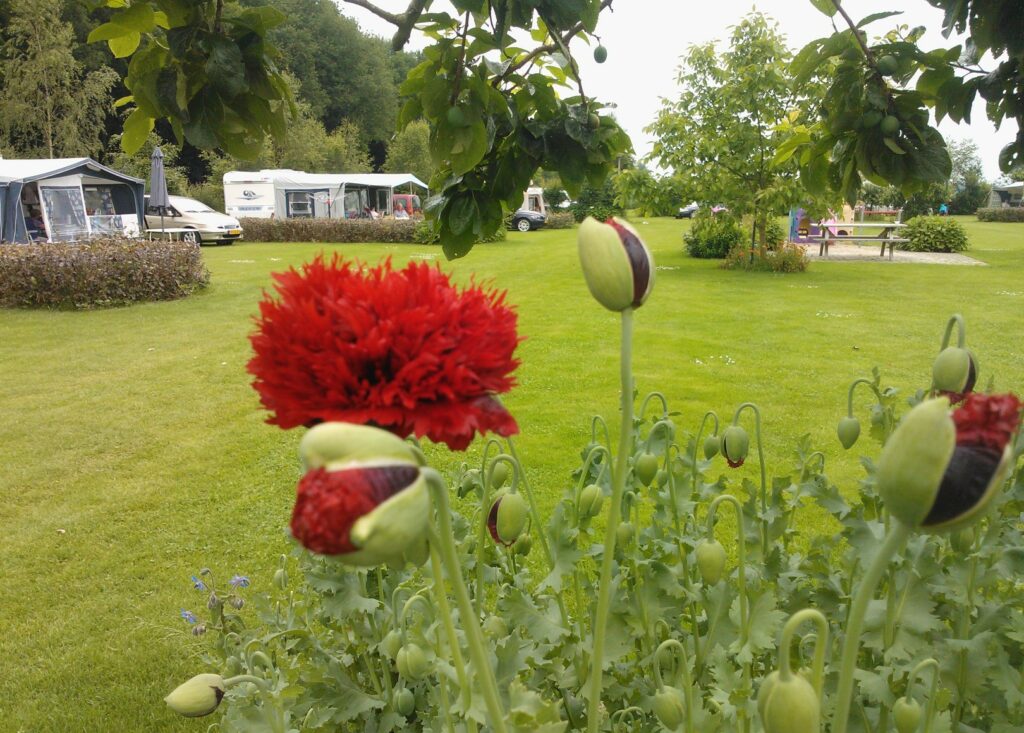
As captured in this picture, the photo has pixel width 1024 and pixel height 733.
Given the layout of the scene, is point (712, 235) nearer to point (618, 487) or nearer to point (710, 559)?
point (710, 559)

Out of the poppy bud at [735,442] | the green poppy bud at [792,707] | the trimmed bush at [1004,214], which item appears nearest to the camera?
the green poppy bud at [792,707]

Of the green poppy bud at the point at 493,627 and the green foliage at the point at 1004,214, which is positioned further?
the green foliage at the point at 1004,214

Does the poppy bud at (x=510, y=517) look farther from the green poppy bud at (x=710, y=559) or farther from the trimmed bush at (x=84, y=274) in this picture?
the trimmed bush at (x=84, y=274)

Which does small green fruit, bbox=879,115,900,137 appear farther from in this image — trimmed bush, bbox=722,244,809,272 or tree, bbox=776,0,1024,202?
trimmed bush, bbox=722,244,809,272

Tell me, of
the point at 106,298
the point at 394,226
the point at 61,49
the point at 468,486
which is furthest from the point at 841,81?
the point at 61,49

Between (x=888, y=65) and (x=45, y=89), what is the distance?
3621 centimetres

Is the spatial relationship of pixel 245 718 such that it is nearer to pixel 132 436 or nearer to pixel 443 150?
pixel 443 150

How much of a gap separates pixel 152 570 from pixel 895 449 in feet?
14.3

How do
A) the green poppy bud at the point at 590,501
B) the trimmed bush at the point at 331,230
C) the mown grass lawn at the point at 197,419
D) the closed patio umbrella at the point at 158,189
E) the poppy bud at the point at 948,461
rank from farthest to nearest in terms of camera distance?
1. the trimmed bush at the point at 331,230
2. the closed patio umbrella at the point at 158,189
3. the mown grass lawn at the point at 197,419
4. the green poppy bud at the point at 590,501
5. the poppy bud at the point at 948,461

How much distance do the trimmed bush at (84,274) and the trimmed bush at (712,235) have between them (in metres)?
10.4

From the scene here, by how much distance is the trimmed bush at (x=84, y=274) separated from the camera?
11.8 m

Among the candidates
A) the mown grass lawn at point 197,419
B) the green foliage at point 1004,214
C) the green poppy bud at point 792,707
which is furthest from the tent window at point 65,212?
the green foliage at point 1004,214

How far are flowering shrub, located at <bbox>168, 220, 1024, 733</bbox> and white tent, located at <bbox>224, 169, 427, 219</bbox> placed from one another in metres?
29.0

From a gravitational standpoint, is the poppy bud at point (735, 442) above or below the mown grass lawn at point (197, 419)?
above
